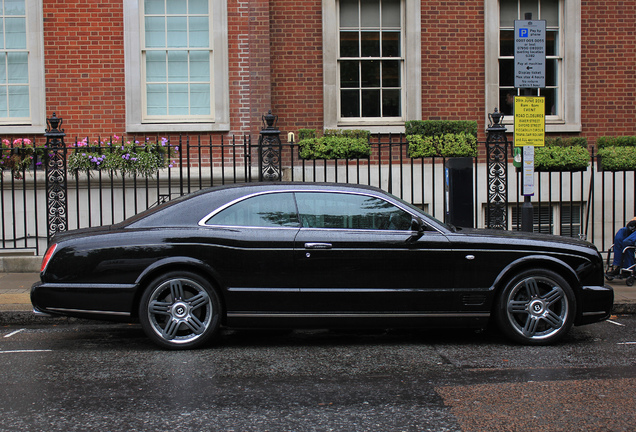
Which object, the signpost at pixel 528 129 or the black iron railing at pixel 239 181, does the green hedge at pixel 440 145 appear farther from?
the signpost at pixel 528 129

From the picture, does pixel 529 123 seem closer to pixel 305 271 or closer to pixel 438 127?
pixel 438 127

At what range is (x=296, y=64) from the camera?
12.7 m

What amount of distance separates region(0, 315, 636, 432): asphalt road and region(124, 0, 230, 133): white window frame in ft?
18.5

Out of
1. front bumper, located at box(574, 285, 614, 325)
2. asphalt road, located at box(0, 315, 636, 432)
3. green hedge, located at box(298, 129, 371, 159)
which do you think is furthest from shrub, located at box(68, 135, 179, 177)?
front bumper, located at box(574, 285, 614, 325)

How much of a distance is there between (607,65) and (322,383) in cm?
1031

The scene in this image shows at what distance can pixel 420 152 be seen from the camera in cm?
1116

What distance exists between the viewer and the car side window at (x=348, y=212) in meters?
6.55

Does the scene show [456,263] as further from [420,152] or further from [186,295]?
[420,152]

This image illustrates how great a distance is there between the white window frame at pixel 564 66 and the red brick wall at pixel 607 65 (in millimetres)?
207

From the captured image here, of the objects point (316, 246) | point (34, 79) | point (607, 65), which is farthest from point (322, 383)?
point (607, 65)

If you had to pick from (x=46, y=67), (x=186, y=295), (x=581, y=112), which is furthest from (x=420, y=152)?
(x=46, y=67)

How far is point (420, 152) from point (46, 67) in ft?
21.8

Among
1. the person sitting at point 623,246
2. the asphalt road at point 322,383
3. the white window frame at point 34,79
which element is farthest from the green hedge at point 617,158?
the white window frame at point 34,79

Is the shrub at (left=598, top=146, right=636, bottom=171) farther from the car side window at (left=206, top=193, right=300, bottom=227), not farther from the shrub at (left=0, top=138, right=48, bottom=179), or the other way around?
the shrub at (left=0, top=138, right=48, bottom=179)
